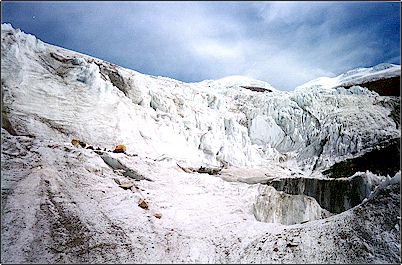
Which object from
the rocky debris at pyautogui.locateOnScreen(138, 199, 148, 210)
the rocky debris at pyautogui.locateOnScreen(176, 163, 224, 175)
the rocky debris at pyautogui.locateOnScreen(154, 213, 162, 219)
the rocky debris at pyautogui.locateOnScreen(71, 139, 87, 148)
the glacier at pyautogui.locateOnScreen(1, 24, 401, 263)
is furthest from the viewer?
the rocky debris at pyautogui.locateOnScreen(176, 163, 224, 175)

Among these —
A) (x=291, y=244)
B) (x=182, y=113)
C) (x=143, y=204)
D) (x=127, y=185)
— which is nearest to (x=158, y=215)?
(x=143, y=204)

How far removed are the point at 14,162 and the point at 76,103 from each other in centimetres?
388

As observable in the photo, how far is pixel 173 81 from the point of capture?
17141 millimetres

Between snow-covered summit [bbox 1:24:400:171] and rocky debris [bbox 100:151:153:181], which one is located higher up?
snow-covered summit [bbox 1:24:400:171]

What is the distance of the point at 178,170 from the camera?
8602mm

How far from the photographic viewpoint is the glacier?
4.78 meters

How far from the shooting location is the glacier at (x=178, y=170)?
4781 millimetres

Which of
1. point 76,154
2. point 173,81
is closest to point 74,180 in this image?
point 76,154

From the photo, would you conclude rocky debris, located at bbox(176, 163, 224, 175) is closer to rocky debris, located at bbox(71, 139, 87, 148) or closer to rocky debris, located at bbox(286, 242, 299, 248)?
rocky debris, located at bbox(71, 139, 87, 148)

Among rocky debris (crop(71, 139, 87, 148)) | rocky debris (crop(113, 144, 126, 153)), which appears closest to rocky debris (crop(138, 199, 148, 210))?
rocky debris (crop(71, 139, 87, 148))

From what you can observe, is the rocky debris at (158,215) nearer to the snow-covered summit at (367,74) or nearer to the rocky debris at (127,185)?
the rocky debris at (127,185)

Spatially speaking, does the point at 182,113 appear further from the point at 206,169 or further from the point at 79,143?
the point at 79,143

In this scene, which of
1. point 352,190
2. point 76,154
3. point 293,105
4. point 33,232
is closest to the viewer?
point 33,232

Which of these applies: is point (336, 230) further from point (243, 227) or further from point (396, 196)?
point (243, 227)
